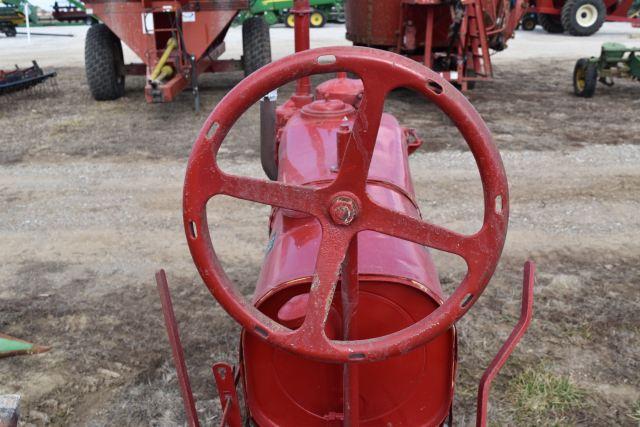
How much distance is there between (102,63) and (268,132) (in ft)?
19.7

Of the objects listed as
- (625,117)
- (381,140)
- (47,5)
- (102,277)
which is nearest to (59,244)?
(102,277)

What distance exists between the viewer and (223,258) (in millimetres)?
3699

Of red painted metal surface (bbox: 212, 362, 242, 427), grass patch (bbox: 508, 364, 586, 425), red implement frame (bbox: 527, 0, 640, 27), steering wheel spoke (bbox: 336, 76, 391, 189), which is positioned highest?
red implement frame (bbox: 527, 0, 640, 27)

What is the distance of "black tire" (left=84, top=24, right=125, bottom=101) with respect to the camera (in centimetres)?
766

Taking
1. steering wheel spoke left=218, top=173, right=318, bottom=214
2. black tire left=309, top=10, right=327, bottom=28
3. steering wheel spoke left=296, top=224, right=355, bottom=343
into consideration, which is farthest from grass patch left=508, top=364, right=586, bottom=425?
black tire left=309, top=10, right=327, bottom=28

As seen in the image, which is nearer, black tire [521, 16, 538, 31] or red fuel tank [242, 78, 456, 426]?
red fuel tank [242, 78, 456, 426]

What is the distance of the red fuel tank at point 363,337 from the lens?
1.59 m

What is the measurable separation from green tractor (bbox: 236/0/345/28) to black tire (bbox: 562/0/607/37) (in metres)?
6.57

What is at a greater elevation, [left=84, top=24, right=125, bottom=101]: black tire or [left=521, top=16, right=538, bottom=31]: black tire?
[left=521, top=16, right=538, bottom=31]: black tire

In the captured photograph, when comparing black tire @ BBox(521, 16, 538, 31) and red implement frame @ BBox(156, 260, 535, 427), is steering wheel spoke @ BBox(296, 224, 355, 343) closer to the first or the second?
red implement frame @ BBox(156, 260, 535, 427)

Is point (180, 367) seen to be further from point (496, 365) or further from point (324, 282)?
point (496, 365)

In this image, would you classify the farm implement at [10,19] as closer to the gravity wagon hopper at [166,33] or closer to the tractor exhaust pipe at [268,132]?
the gravity wagon hopper at [166,33]

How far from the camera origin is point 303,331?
51.6 inches

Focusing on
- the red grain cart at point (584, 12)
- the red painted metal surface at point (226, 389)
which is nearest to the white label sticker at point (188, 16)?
the red painted metal surface at point (226, 389)
